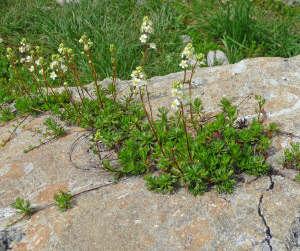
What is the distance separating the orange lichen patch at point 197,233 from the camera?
2.51m

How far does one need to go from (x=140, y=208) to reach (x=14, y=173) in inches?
65.4

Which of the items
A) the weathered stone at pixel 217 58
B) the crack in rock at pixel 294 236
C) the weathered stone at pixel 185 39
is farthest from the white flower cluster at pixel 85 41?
the weathered stone at pixel 185 39

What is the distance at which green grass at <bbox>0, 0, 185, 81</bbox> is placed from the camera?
6.77m

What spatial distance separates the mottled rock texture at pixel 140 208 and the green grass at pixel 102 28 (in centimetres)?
317

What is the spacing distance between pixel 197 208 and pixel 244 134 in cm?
103

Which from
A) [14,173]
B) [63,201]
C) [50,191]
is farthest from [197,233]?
[14,173]

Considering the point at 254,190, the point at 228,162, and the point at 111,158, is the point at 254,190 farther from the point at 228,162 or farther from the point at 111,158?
the point at 111,158

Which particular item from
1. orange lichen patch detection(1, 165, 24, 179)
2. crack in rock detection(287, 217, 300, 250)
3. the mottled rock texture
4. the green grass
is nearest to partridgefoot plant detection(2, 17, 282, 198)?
the mottled rock texture

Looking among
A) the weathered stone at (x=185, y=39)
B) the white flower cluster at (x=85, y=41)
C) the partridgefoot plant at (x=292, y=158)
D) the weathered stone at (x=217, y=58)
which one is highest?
the white flower cluster at (x=85, y=41)

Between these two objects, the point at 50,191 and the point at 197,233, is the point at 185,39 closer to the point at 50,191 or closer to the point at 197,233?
the point at 50,191

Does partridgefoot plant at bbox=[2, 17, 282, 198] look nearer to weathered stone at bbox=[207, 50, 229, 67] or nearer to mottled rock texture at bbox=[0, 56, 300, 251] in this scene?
mottled rock texture at bbox=[0, 56, 300, 251]

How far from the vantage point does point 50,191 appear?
3.19 metres

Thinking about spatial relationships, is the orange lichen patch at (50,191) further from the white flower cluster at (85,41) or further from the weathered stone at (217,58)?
the weathered stone at (217,58)

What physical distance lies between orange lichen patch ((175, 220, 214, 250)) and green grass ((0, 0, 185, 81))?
4.49 meters
